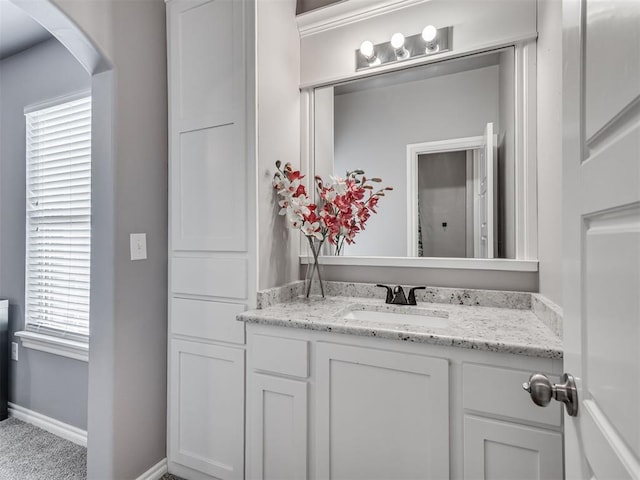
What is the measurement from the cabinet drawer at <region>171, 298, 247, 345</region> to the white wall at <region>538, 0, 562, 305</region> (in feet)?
4.15

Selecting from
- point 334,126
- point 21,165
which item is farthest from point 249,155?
point 21,165

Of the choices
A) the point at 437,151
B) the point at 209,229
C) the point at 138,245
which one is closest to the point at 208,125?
the point at 209,229

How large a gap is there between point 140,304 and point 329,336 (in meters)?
0.96

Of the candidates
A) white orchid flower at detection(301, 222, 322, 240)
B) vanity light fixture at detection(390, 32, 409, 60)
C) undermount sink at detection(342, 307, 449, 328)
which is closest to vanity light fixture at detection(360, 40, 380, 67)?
vanity light fixture at detection(390, 32, 409, 60)

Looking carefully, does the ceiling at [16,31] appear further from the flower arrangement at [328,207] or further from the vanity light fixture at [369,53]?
the vanity light fixture at [369,53]

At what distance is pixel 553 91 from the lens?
4.05 ft

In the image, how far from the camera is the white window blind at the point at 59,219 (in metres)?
2.07

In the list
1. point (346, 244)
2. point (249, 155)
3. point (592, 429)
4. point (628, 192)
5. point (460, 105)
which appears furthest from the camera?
point (346, 244)

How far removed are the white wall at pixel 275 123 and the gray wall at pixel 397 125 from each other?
0.93 feet

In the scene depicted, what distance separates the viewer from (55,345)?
2.12 m

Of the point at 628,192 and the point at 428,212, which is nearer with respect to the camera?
the point at 628,192

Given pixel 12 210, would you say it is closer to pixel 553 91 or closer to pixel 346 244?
pixel 346 244

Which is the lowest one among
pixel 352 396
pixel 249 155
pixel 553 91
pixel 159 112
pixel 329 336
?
pixel 352 396

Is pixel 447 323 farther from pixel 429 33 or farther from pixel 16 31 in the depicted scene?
pixel 16 31
